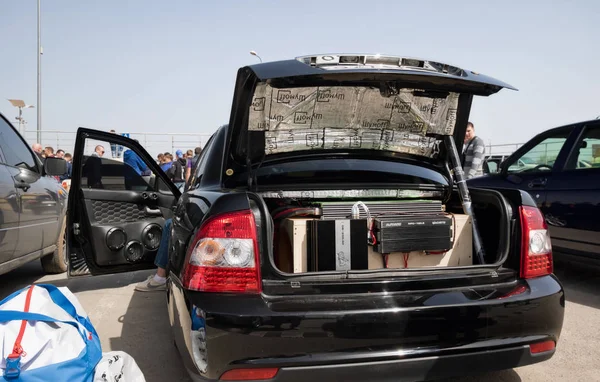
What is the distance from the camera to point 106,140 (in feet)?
11.6

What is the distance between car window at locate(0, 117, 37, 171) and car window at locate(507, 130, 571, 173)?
518 centimetres

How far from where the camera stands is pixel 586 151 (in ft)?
14.7

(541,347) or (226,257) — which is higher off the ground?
(226,257)

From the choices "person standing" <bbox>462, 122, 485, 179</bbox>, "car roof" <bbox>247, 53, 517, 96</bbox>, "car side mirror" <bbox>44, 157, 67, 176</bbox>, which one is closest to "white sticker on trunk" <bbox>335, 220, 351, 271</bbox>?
"car roof" <bbox>247, 53, 517, 96</bbox>

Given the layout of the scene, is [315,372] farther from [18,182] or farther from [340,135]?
[18,182]

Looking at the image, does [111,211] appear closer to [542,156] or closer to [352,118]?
[352,118]

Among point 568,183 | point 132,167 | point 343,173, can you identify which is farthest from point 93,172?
point 568,183

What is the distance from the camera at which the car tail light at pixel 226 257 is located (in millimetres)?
1871

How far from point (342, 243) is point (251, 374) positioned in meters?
0.74

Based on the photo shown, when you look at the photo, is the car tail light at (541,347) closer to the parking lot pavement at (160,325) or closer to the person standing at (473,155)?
the parking lot pavement at (160,325)

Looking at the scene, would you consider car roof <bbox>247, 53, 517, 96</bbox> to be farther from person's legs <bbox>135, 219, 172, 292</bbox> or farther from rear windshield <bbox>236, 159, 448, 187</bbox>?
person's legs <bbox>135, 219, 172, 292</bbox>

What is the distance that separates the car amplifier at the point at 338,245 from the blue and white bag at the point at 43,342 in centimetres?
107

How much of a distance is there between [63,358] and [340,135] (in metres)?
1.86

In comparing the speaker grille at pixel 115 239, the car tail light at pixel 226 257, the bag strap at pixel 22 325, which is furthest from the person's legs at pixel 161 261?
the car tail light at pixel 226 257
